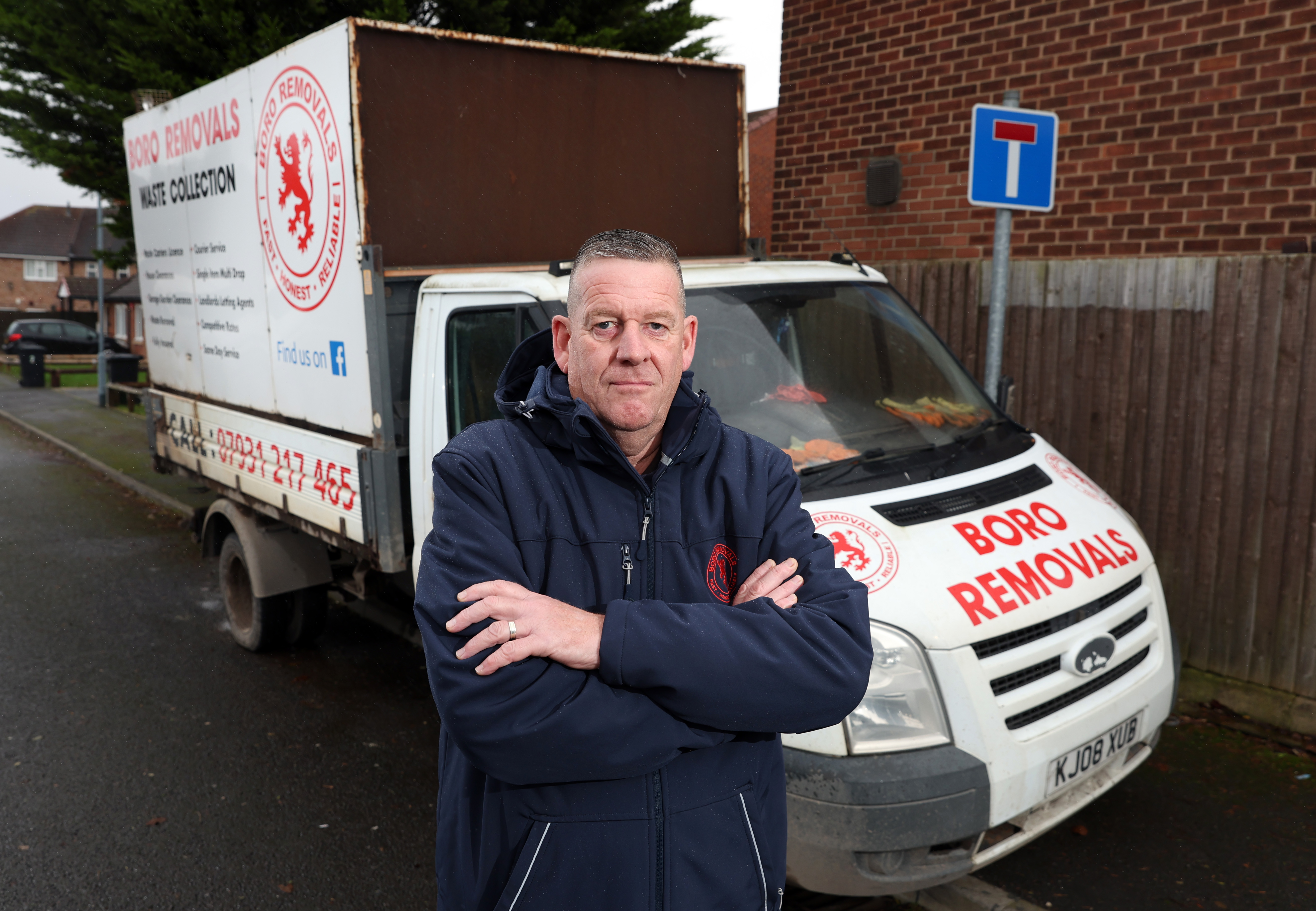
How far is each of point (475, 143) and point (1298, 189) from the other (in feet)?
13.1

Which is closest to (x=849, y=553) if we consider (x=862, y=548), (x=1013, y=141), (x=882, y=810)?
(x=862, y=548)

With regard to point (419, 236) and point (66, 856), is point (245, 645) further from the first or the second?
point (419, 236)

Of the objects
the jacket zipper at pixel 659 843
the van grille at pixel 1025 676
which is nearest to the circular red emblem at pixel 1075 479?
the van grille at pixel 1025 676

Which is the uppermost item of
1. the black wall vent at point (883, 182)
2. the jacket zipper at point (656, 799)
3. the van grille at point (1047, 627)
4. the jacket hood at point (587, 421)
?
the black wall vent at point (883, 182)

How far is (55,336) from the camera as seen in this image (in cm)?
3716

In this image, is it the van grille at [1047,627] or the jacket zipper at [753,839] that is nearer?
the jacket zipper at [753,839]

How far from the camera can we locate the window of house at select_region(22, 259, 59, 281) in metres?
70.1

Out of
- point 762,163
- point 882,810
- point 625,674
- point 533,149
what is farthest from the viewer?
point 762,163

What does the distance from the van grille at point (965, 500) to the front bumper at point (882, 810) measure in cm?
75

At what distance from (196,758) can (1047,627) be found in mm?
3800

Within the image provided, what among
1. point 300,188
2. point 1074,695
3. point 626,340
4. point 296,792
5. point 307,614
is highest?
point 300,188

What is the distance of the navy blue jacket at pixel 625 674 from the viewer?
1.73m

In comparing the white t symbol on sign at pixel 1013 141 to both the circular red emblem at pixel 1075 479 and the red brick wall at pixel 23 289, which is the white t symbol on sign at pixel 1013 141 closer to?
the circular red emblem at pixel 1075 479

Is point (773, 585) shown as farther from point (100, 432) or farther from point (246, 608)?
point (100, 432)
